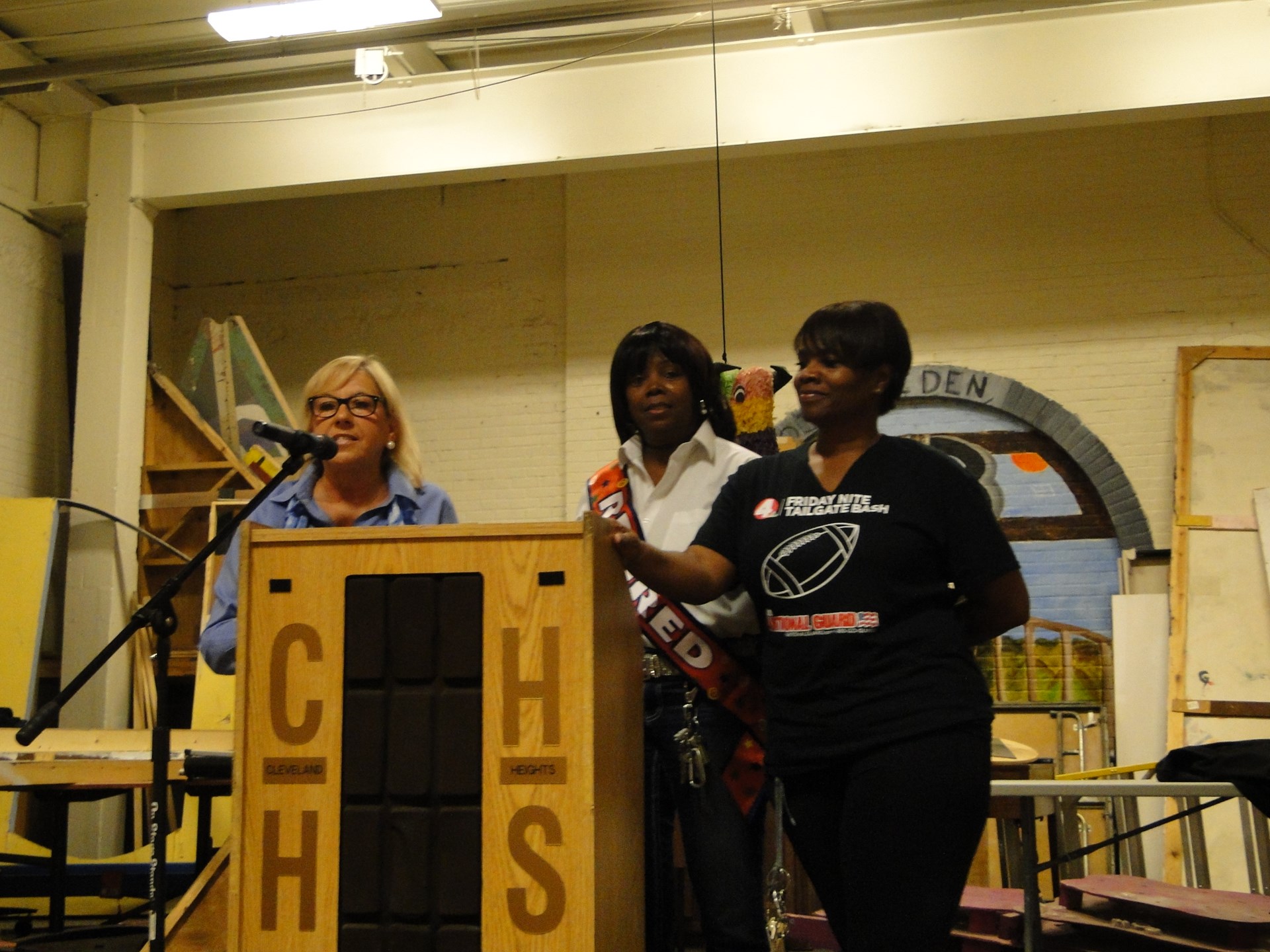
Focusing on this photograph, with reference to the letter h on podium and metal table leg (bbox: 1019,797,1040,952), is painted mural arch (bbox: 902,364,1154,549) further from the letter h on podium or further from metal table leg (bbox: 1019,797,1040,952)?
the letter h on podium

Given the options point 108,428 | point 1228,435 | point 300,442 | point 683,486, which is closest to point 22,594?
point 108,428

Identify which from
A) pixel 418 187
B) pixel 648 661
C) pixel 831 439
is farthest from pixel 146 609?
pixel 418 187

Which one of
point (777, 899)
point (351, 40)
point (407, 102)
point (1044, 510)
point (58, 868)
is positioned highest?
point (351, 40)

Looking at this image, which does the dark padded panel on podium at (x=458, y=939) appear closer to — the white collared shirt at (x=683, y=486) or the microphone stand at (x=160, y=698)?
the microphone stand at (x=160, y=698)

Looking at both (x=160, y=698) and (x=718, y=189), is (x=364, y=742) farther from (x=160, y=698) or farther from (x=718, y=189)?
(x=718, y=189)

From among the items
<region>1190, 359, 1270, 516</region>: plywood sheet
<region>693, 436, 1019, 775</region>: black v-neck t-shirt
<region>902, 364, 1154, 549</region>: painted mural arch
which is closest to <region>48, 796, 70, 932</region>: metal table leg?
<region>693, 436, 1019, 775</region>: black v-neck t-shirt

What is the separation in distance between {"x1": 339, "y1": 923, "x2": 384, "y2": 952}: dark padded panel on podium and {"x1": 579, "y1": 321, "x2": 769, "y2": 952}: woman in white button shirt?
541 millimetres

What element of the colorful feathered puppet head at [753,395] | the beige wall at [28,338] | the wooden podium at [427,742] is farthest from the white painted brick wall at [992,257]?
the wooden podium at [427,742]

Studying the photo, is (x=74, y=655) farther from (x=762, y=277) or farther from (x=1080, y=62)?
(x=1080, y=62)

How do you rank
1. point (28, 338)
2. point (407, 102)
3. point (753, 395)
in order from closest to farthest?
point (753, 395), point (407, 102), point (28, 338)

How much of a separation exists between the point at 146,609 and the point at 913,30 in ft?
15.2

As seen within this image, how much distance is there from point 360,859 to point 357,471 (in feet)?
3.03

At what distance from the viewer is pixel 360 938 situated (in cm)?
169

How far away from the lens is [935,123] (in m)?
5.56
